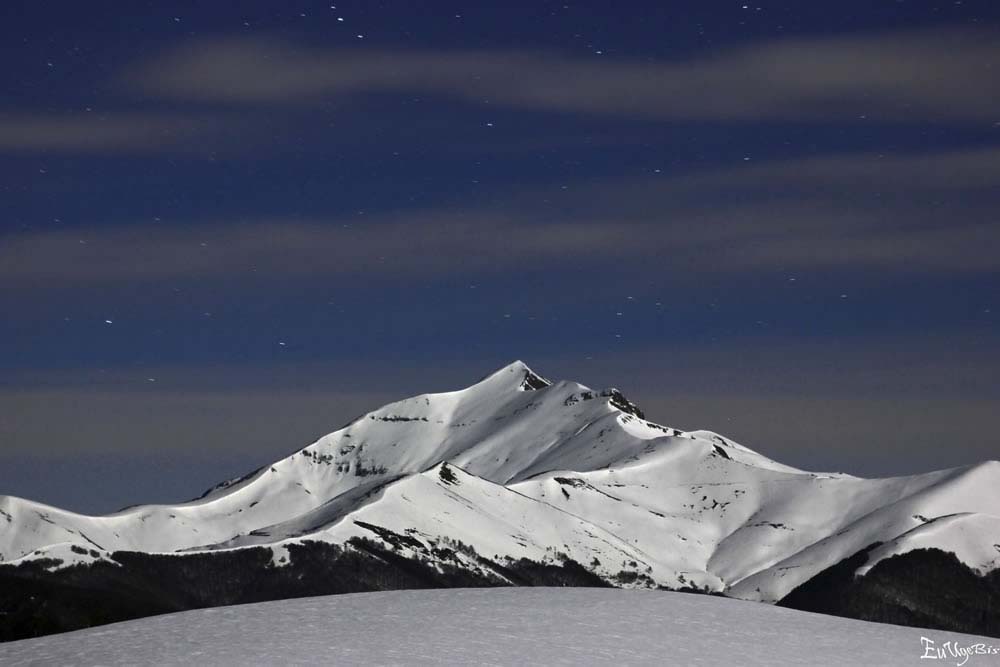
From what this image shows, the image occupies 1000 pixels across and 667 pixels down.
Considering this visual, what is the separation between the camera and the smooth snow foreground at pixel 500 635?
152 ft

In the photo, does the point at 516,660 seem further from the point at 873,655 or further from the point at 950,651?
the point at 950,651

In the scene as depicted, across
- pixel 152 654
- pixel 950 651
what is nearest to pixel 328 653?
pixel 152 654

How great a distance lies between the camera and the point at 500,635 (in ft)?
164

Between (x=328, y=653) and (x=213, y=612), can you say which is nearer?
(x=328, y=653)

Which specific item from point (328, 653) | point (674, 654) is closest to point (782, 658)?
point (674, 654)

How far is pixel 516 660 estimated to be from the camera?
46.1m

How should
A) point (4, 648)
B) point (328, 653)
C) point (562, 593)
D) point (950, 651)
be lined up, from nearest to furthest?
point (328, 653), point (4, 648), point (950, 651), point (562, 593)

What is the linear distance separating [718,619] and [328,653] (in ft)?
51.9

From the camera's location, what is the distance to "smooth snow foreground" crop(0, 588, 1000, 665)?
46344 millimetres

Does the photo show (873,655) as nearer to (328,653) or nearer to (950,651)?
(950,651)

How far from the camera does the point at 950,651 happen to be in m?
53.2

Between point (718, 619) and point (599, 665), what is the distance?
10.1m

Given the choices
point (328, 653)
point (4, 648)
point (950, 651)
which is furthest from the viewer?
point (950, 651)

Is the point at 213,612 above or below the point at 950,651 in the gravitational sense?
above
